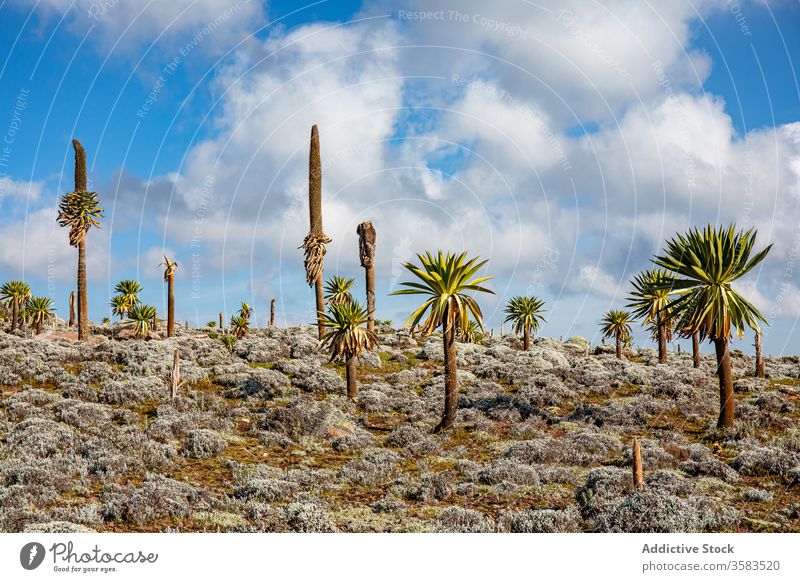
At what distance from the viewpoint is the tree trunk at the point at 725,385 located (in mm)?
24172

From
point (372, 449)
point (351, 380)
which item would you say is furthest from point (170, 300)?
point (372, 449)

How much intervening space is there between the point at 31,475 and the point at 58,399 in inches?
472

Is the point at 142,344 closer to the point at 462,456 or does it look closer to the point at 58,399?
the point at 58,399

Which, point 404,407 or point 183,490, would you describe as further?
point 404,407

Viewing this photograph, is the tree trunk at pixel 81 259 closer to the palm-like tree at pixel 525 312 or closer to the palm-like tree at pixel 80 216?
the palm-like tree at pixel 80 216

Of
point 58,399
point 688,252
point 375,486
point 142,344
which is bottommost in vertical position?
point 375,486

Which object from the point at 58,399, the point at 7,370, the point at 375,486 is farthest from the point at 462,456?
the point at 7,370

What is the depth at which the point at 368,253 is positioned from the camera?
46625 millimetres

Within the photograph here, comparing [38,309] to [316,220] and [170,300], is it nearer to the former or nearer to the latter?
[170,300]

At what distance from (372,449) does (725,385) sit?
15833 millimetres

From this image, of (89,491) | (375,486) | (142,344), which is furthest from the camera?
(142,344)

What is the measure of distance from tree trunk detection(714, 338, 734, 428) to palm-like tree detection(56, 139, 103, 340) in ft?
151

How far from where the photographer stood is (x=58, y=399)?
25.9 metres
